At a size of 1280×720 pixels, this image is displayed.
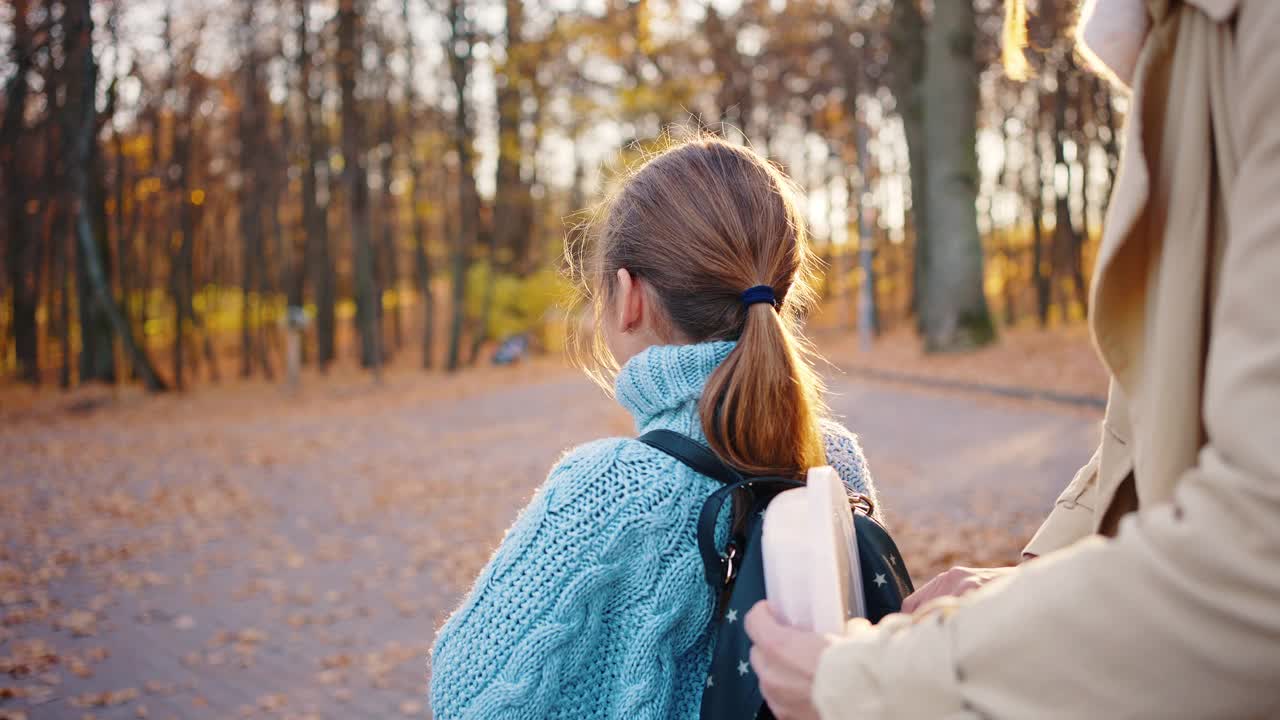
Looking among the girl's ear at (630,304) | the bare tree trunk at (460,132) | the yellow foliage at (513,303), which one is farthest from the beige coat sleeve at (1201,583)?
the yellow foliage at (513,303)

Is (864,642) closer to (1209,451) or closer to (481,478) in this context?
(1209,451)

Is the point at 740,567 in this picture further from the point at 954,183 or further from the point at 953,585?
the point at 954,183

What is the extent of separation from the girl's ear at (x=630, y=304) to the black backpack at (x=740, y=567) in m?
0.24

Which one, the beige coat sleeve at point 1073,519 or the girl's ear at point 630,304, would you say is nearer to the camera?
the beige coat sleeve at point 1073,519

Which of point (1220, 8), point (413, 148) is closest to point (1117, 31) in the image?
point (1220, 8)

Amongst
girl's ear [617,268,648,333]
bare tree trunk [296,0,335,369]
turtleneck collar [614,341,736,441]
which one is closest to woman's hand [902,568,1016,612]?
turtleneck collar [614,341,736,441]

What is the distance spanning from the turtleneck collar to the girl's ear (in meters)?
0.09

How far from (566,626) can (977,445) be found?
423 inches

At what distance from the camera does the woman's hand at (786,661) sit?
A: 125 centimetres

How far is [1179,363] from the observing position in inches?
42.9

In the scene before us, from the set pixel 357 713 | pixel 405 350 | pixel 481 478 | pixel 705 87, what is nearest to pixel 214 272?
pixel 405 350

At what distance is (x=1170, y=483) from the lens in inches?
43.8

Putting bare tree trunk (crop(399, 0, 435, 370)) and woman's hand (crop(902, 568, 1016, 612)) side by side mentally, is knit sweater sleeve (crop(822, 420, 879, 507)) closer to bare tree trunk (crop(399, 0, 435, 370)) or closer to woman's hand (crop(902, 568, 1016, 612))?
woman's hand (crop(902, 568, 1016, 612))

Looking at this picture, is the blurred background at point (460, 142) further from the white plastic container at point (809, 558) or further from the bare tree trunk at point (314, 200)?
the white plastic container at point (809, 558)
